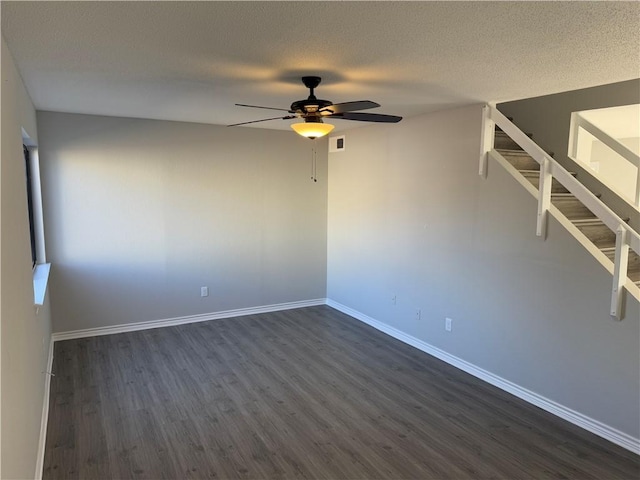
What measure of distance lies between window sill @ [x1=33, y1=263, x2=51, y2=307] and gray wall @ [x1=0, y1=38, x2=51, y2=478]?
0.83ft

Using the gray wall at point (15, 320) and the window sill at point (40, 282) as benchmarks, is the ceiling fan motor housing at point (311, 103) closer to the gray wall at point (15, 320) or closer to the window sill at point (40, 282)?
the gray wall at point (15, 320)

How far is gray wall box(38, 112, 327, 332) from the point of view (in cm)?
471

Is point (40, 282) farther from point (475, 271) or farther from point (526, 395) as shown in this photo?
point (526, 395)

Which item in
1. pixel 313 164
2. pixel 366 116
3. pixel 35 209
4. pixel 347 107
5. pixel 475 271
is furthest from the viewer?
pixel 313 164

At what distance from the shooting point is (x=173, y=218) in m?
5.24

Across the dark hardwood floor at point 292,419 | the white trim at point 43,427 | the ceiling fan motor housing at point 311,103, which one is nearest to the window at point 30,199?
the dark hardwood floor at point 292,419

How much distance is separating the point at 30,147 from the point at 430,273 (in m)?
4.21

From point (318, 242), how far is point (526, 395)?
3.44 m

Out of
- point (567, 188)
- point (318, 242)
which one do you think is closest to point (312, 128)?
point (567, 188)

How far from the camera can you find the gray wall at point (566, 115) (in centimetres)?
429

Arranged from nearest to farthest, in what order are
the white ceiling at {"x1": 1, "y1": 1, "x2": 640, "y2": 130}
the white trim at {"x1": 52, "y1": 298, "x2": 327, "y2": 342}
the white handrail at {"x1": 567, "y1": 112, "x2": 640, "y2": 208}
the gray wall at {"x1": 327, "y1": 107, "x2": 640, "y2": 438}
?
the white ceiling at {"x1": 1, "y1": 1, "x2": 640, "y2": 130} → the gray wall at {"x1": 327, "y1": 107, "x2": 640, "y2": 438} → the white handrail at {"x1": 567, "y1": 112, "x2": 640, "y2": 208} → the white trim at {"x1": 52, "y1": 298, "x2": 327, "y2": 342}

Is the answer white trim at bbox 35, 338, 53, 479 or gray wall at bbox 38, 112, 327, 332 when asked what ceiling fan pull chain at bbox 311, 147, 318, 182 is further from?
white trim at bbox 35, 338, 53, 479

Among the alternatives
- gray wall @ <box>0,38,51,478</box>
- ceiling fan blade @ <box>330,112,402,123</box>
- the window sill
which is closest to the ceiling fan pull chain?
ceiling fan blade @ <box>330,112,402,123</box>

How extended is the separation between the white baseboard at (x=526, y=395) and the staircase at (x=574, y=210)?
1081 mm
